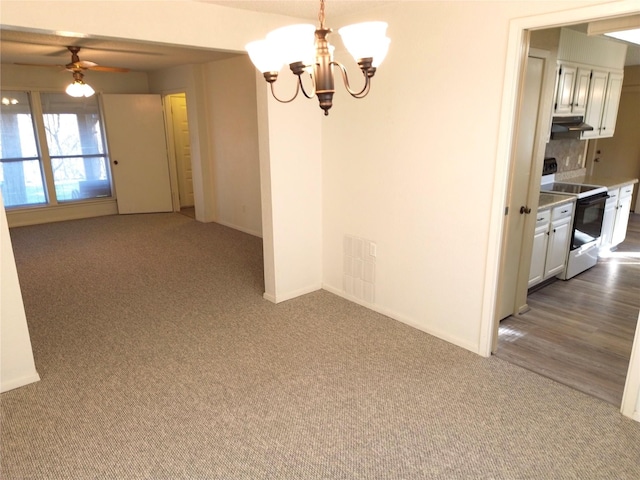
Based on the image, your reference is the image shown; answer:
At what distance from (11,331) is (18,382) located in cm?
34

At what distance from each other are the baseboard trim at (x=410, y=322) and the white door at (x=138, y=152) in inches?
190

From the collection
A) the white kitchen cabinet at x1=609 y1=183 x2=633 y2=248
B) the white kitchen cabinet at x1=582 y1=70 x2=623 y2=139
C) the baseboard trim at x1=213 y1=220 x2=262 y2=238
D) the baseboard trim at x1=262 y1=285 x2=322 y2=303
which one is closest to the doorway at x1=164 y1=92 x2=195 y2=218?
the baseboard trim at x1=213 y1=220 x2=262 y2=238

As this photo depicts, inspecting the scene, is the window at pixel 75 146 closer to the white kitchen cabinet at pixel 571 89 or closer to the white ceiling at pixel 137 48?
the white ceiling at pixel 137 48

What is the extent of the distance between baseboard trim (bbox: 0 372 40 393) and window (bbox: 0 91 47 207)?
5161 mm

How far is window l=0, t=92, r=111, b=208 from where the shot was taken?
678cm

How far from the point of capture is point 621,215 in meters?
5.24

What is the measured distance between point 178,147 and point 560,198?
21.3 feet

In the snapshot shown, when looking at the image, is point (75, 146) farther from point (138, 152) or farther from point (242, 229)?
point (242, 229)

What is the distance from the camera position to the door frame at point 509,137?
225 centimetres

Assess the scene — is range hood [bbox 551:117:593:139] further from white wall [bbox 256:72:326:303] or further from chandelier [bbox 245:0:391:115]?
chandelier [bbox 245:0:391:115]

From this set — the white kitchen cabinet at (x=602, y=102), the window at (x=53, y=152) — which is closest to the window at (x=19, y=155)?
the window at (x=53, y=152)

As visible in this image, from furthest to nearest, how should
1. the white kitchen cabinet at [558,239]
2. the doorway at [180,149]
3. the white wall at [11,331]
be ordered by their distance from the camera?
the doorway at [180,149] < the white kitchen cabinet at [558,239] < the white wall at [11,331]

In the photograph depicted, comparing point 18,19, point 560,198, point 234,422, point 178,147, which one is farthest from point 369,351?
point 178,147

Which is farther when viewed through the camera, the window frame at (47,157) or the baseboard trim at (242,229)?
the window frame at (47,157)
